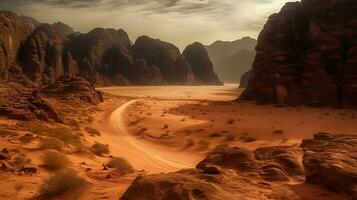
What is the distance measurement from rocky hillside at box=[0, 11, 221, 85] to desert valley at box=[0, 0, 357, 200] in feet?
30.0

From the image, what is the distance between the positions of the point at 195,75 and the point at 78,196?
149339 millimetres

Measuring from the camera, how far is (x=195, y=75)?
15775 cm

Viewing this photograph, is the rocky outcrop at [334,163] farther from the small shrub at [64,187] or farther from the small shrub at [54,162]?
the small shrub at [54,162]

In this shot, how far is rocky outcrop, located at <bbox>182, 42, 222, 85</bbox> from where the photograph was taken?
518 ft

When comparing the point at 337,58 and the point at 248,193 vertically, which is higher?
the point at 337,58

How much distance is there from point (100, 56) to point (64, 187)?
408 feet

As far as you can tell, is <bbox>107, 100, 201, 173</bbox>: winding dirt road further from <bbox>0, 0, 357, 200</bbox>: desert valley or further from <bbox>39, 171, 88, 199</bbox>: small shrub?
<bbox>39, 171, 88, 199</bbox>: small shrub

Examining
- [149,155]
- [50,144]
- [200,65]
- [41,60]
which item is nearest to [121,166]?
[50,144]

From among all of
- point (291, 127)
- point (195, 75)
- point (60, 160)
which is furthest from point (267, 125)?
point (195, 75)

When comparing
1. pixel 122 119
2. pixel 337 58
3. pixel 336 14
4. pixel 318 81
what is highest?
pixel 336 14

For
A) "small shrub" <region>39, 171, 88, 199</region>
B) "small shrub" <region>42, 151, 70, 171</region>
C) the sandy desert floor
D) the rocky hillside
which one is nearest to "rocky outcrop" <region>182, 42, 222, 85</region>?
the rocky hillside

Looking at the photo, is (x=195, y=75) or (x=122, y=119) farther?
(x=195, y=75)

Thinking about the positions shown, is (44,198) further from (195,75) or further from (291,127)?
(195,75)

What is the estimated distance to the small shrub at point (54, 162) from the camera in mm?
11984
